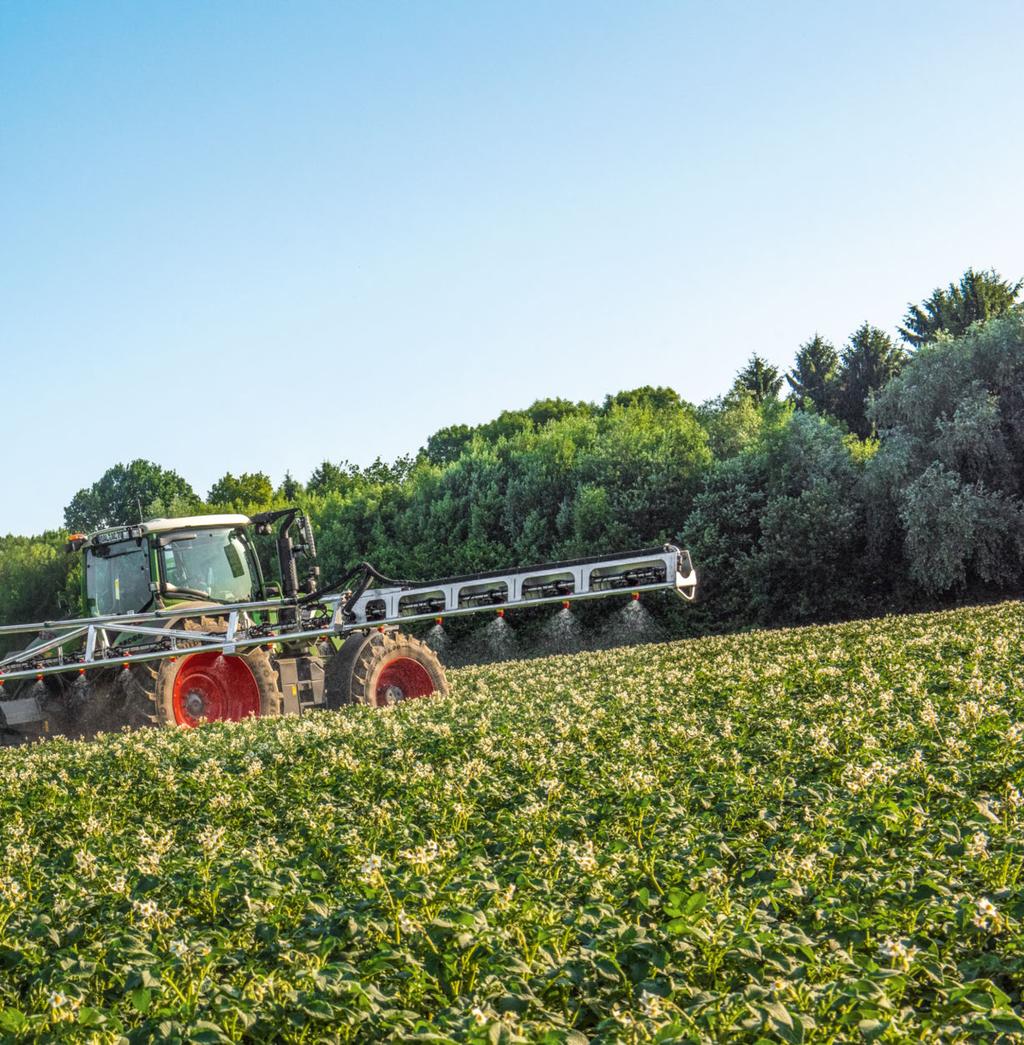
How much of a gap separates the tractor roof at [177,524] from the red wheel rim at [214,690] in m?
2.33

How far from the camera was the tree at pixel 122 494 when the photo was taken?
96625 millimetres

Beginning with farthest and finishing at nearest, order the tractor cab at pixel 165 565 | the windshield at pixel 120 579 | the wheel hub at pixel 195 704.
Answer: the windshield at pixel 120 579, the tractor cab at pixel 165 565, the wheel hub at pixel 195 704

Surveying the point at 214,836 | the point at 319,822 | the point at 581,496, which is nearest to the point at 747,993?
the point at 214,836

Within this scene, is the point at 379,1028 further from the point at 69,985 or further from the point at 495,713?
the point at 495,713

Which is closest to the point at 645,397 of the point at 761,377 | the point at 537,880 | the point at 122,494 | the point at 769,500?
the point at 761,377

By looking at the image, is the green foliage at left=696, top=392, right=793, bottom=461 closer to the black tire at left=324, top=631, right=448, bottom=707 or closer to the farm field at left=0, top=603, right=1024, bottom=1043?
the black tire at left=324, top=631, right=448, bottom=707

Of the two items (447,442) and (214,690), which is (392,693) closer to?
(214,690)

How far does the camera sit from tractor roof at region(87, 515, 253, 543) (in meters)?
15.6

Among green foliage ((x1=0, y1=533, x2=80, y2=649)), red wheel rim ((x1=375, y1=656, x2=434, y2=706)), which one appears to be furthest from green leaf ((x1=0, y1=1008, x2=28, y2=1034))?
green foliage ((x1=0, y1=533, x2=80, y2=649))

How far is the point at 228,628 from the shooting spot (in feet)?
44.8

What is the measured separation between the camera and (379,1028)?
4191mm

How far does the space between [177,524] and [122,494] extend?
89899 millimetres

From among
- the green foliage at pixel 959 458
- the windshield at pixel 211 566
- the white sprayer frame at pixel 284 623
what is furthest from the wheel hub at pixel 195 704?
the green foliage at pixel 959 458

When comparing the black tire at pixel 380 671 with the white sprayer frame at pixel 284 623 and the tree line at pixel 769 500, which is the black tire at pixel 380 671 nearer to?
the white sprayer frame at pixel 284 623
